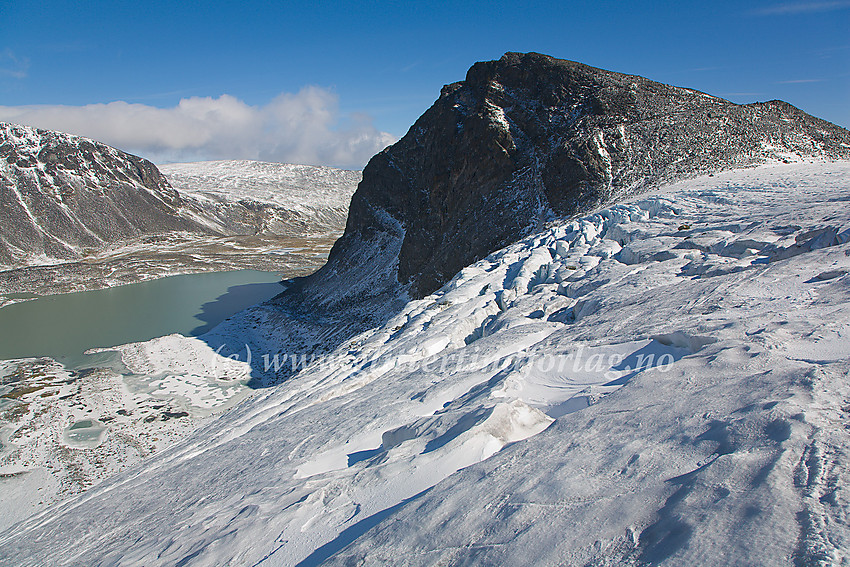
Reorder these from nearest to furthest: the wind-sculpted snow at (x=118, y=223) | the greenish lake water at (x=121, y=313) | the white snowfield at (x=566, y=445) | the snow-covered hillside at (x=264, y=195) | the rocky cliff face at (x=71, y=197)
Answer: the white snowfield at (x=566, y=445) < the greenish lake water at (x=121, y=313) < the wind-sculpted snow at (x=118, y=223) < the rocky cliff face at (x=71, y=197) < the snow-covered hillside at (x=264, y=195)

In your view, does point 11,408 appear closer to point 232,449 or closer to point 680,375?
point 232,449

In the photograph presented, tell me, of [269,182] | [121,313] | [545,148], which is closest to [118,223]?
[121,313]

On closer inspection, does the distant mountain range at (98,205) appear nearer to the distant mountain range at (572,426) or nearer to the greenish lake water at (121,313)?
the greenish lake water at (121,313)

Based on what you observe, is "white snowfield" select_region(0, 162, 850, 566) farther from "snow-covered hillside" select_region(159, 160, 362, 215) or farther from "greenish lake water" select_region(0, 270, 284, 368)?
"snow-covered hillside" select_region(159, 160, 362, 215)

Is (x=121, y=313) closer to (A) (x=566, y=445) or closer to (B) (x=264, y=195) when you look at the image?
(A) (x=566, y=445)

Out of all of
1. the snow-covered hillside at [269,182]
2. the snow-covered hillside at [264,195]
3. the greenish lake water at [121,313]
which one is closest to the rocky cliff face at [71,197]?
the snow-covered hillside at [264,195]

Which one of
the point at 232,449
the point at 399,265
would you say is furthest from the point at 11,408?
the point at 399,265
